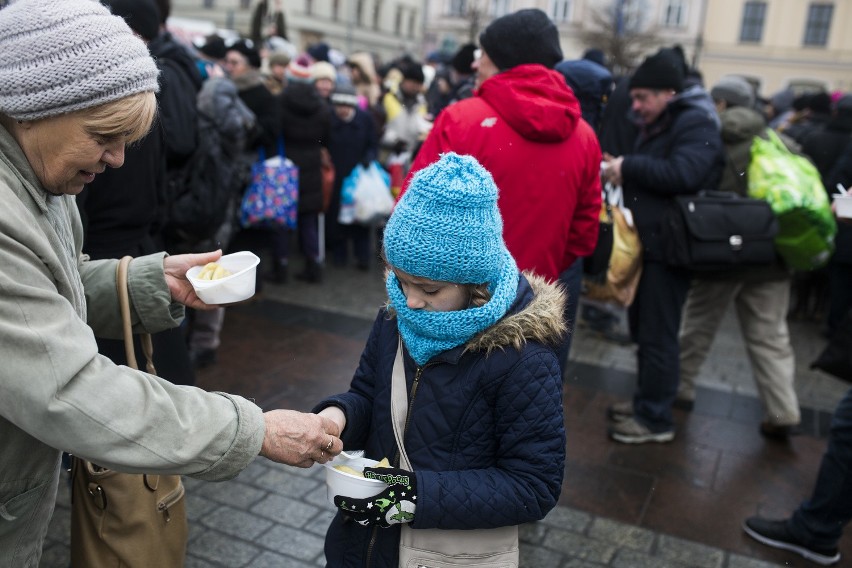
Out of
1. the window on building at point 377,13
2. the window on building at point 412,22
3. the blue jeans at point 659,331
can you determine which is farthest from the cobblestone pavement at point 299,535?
the window on building at point 412,22

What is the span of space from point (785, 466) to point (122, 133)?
431 centimetres

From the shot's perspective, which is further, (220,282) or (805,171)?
(805,171)

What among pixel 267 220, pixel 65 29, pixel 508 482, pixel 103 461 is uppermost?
pixel 65 29

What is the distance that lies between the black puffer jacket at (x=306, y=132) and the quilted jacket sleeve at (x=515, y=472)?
19.9 feet

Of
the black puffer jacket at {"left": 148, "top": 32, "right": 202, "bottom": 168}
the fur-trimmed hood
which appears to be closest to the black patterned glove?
the fur-trimmed hood

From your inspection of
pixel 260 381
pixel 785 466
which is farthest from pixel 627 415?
pixel 260 381

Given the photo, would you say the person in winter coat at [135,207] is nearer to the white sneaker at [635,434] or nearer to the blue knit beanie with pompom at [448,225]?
the blue knit beanie with pompom at [448,225]

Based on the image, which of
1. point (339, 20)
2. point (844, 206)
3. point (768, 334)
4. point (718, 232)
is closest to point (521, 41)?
point (844, 206)

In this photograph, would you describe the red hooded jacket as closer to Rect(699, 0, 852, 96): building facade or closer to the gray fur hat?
the gray fur hat

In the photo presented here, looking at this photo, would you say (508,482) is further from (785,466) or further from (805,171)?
(805,171)

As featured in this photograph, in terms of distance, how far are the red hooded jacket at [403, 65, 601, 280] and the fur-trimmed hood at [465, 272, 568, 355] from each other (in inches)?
50.7

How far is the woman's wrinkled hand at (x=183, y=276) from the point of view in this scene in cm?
→ 227

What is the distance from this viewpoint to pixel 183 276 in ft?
7.52

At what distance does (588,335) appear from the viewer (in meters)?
6.97
